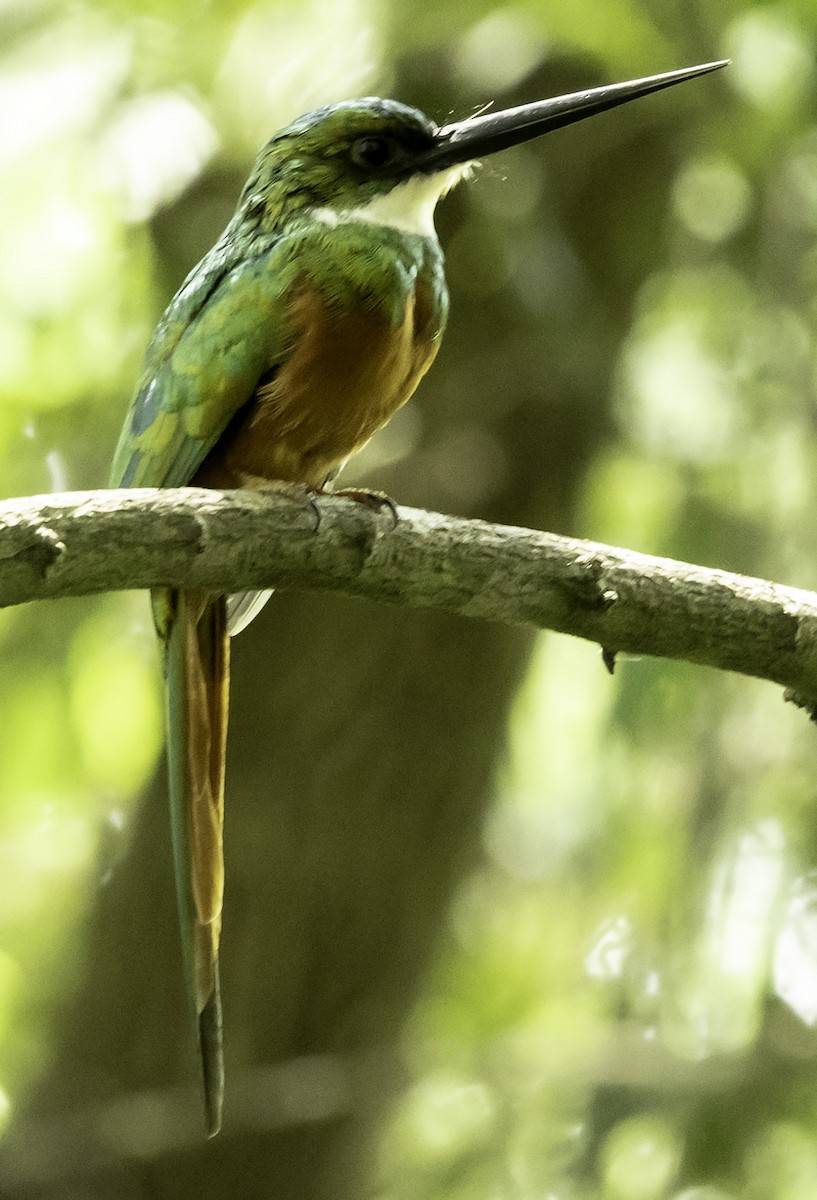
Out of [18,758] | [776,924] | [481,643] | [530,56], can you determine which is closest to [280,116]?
[530,56]

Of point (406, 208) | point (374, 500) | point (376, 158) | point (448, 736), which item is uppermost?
point (376, 158)

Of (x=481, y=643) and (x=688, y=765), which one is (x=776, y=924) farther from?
(x=481, y=643)

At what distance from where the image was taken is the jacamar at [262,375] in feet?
7.78

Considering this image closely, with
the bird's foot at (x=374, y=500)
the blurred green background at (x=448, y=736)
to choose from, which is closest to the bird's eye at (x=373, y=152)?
the blurred green background at (x=448, y=736)

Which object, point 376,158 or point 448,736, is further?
point 448,736

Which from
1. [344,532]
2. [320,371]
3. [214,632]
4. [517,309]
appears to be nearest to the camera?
[344,532]

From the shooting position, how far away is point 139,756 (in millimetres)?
3414

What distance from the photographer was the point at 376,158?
2.76 metres

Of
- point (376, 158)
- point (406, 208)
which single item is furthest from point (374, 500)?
point (376, 158)

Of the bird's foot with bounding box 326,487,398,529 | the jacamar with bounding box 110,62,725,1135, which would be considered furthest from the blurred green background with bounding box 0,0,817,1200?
the bird's foot with bounding box 326,487,398,529

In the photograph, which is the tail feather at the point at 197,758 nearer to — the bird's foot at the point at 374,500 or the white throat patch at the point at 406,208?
the bird's foot at the point at 374,500

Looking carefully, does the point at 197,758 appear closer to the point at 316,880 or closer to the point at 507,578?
the point at 507,578

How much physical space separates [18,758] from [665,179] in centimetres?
208

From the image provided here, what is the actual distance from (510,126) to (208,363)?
2.48 ft
